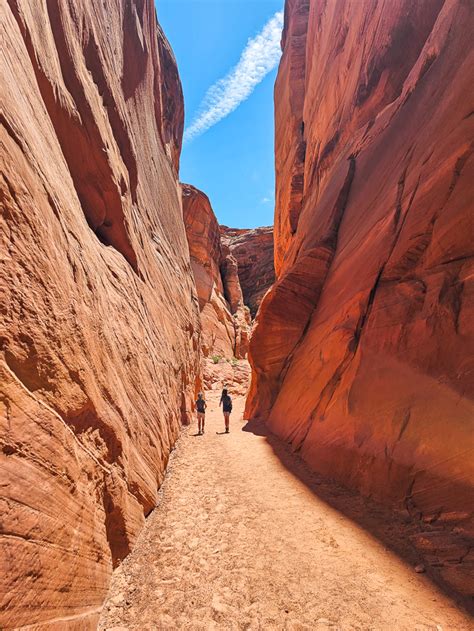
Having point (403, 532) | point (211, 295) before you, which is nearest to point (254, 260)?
point (211, 295)

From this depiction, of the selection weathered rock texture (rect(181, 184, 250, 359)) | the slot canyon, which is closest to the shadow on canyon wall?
the slot canyon

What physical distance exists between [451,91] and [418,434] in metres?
7.21

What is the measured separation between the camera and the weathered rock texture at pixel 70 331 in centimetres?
251

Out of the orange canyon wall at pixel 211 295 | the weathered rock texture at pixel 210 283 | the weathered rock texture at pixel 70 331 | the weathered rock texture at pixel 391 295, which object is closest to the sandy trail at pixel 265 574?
the weathered rock texture at pixel 70 331

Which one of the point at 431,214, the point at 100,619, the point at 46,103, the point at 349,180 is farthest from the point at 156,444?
the point at 349,180

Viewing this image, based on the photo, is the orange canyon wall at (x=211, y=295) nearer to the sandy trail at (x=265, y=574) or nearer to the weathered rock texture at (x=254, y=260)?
the weathered rock texture at (x=254, y=260)

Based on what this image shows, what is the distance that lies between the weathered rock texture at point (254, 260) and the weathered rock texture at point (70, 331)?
145 ft

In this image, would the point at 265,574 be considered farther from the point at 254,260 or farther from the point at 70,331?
the point at 254,260

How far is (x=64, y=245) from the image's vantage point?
3.93 metres

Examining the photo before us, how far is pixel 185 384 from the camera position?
1215 cm

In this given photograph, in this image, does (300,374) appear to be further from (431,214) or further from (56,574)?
(56,574)

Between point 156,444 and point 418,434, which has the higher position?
point 418,434

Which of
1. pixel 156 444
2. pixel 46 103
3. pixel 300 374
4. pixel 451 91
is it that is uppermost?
pixel 451 91

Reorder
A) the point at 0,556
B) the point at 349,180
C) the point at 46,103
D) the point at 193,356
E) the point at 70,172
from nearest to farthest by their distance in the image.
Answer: the point at 0,556
the point at 46,103
the point at 70,172
the point at 349,180
the point at 193,356
